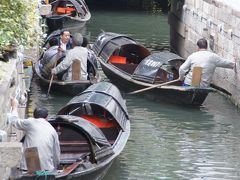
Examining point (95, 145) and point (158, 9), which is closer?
point (95, 145)

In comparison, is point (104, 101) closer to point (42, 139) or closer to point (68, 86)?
point (42, 139)

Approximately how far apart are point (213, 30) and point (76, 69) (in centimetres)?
443

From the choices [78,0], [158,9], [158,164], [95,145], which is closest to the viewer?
[95,145]

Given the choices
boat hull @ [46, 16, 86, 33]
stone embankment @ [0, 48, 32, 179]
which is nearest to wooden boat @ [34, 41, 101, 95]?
stone embankment @ [0, 48, 32, 179]

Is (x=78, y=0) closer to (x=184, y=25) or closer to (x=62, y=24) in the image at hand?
(x=62, y=24)

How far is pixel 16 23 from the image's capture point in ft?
38.2

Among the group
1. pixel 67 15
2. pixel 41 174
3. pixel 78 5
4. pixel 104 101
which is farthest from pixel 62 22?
pixel 41 174

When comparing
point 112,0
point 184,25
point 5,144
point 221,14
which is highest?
point 5,144

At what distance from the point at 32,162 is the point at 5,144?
112cm

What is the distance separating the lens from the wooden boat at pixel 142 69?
15.9 m

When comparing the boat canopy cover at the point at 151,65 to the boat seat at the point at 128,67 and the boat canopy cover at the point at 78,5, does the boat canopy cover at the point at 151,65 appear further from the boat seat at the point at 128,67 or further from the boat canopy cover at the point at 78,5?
the boat canopy cover at the point at 78,5

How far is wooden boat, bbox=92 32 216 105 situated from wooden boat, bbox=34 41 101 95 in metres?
0.61

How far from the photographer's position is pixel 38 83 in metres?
17.8

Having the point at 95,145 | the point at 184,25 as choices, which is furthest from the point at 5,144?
the point at 184,25
